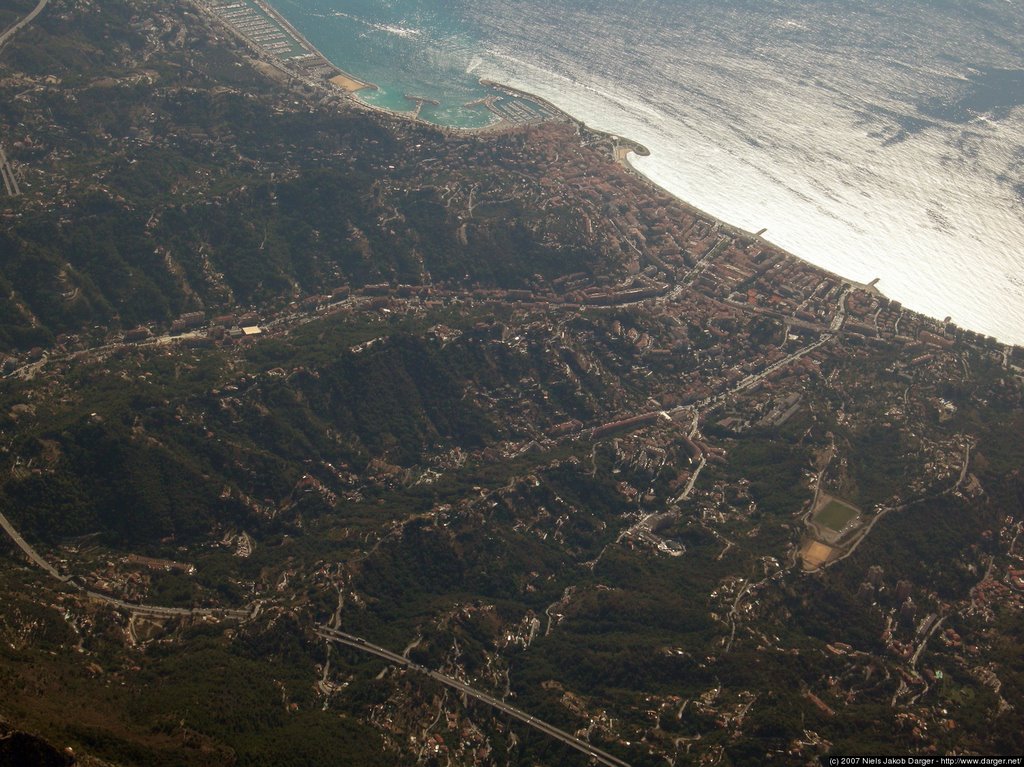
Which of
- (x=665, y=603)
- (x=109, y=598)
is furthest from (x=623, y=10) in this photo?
(x=109, y=598)

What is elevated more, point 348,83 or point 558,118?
point 558,118

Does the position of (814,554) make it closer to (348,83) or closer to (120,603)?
(120,603)

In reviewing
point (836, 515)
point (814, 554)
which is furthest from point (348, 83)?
point (814, 554)

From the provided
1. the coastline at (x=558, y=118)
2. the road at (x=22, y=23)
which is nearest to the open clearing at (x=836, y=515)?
the coastline at (x=558, y=118)

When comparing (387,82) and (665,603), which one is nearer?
(665,603)

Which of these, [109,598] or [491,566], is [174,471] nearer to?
[109,598]
